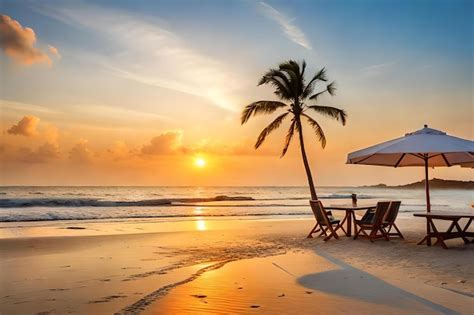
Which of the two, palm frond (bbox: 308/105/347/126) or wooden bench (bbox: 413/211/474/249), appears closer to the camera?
wooden bench (bbox: 413/211/474/249)

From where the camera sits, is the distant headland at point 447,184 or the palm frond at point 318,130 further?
the distant headland at point 447,184

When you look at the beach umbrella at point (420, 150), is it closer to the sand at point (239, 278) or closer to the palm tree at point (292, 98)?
the sand at point (239, 278)

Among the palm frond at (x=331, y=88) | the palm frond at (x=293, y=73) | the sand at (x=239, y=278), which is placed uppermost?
the palm frond at (x=293, y=73)

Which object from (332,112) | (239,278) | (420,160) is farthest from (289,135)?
(239,278)

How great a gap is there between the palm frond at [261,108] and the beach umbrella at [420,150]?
625 centimetres

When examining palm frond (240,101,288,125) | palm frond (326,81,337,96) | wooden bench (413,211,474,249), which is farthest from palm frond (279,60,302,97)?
wooden bench (413,211,474,249)

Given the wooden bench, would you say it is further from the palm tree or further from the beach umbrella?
the palm tree

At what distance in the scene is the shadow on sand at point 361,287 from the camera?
16.1 ft

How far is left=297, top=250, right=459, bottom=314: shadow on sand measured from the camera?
492 cm

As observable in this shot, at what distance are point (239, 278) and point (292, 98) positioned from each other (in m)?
11.6

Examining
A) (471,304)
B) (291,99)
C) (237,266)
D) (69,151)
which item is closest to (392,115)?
(291,99)

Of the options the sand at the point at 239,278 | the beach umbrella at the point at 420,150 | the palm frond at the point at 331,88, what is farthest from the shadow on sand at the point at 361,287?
the palm frond at the point at 331,88

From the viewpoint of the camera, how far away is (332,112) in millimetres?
16766

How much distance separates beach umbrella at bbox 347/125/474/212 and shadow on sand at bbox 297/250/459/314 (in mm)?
3181
